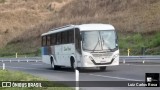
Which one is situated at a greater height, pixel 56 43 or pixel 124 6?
pixel 124 6

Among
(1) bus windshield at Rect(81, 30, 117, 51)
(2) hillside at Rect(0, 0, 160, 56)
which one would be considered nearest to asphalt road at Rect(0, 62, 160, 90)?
(1) bus windshield at Rect(81, 30, 117, 51)

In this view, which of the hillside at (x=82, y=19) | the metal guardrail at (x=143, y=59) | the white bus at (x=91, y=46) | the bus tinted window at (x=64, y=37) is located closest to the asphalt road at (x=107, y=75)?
the white bus at (x=91, y=46)

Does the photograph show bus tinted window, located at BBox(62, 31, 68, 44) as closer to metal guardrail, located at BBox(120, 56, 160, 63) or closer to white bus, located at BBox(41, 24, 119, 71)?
white bus, located at BBox(41, 24, 119, 71)

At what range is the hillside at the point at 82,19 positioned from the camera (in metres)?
51.1

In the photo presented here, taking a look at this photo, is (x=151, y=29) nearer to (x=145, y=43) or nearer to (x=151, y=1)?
(x=145, y=43)

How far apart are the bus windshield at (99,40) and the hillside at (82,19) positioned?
53.2ft

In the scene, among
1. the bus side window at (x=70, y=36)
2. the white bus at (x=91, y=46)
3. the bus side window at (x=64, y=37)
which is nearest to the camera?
the white bus at (x=91, y=46)

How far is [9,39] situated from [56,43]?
51.6 meters

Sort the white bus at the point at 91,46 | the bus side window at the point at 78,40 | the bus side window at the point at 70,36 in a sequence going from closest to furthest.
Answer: the white bus at the point at 91,46 → the bus side window at the point at 78,40 → the bus side window at the point at 70,36

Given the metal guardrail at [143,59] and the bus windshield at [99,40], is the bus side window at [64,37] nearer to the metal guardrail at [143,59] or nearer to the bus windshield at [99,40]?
the bus windshield at [99,40]

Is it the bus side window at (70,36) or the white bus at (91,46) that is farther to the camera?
the bus side window at (70,36)

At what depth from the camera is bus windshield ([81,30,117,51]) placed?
1048 inches

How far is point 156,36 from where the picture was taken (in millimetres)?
47688

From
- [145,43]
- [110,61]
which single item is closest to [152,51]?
[145,43]
